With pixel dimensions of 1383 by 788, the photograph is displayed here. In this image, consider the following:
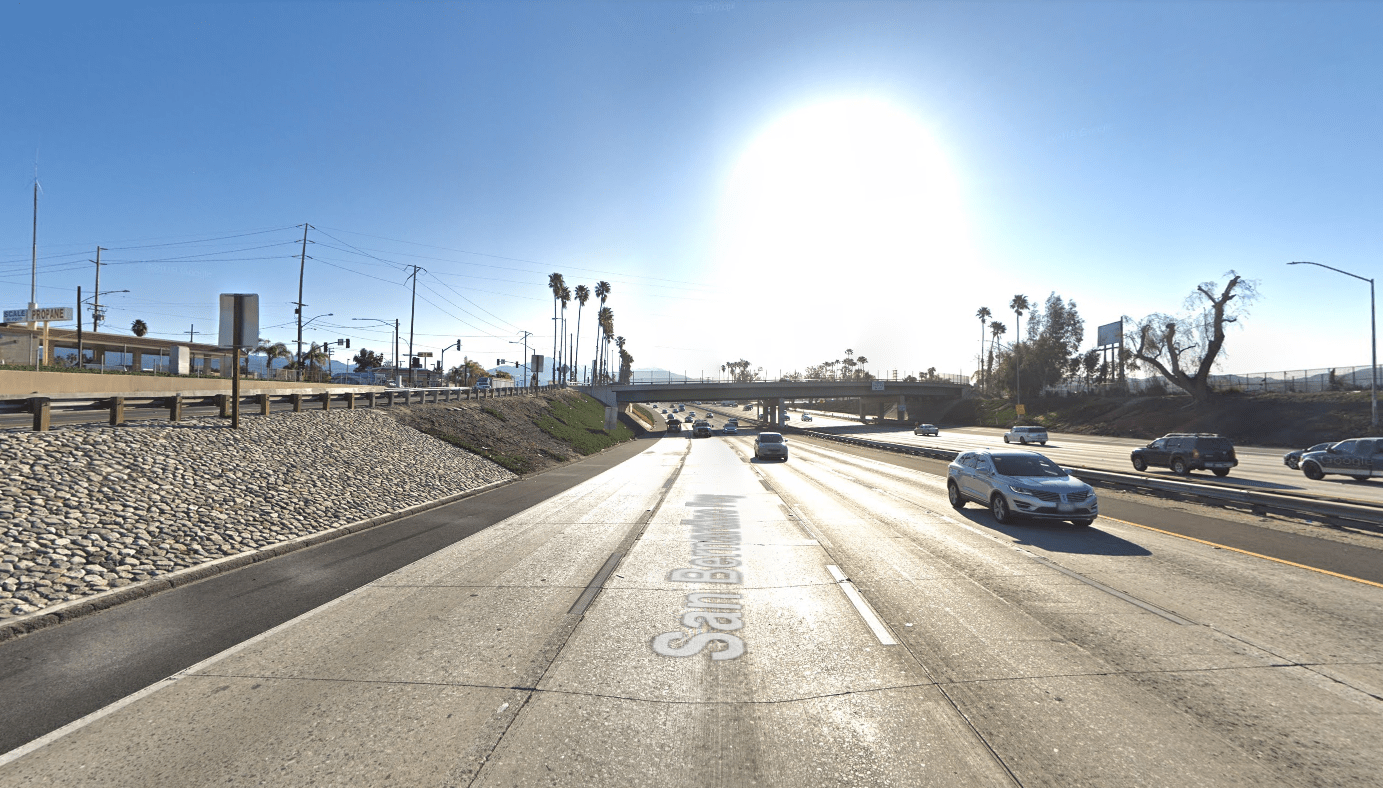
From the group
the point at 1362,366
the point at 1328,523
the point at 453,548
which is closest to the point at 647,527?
the point at 453,548

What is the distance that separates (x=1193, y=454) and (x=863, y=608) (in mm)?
22440

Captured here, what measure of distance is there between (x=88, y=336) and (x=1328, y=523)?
89.2 m

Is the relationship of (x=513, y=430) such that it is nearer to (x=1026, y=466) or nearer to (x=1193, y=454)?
(x=1026, y=466)

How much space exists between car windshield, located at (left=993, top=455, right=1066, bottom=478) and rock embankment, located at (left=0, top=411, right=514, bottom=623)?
551 inches

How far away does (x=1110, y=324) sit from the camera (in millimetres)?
82500

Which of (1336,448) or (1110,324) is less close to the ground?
(1110,324)

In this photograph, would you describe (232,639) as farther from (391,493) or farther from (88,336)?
(88,336)

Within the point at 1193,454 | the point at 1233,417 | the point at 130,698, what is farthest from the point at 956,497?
the point at 1233,417

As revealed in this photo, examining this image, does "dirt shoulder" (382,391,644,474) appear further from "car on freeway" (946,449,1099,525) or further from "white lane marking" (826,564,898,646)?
"white lane marking" (826,564,898,646)

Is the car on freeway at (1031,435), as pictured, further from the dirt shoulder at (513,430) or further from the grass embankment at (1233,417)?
the dirt shoulder at (513,430)

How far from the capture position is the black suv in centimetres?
2186

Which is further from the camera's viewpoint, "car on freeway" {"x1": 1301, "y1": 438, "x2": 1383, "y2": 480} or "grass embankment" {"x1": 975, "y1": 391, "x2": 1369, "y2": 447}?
"grass embankment" {"x1": 975, "y1": 391, "x2": 1369, "y2": 447}

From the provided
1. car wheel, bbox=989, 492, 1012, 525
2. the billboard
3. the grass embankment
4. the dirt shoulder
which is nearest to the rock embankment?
the dirt shoulder

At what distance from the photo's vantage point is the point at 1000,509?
12977 millimetres
